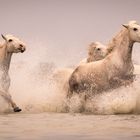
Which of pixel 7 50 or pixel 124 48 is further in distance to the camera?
pixel 7 50

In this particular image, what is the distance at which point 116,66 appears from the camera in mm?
11000

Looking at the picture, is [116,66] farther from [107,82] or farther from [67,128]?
[67,128]

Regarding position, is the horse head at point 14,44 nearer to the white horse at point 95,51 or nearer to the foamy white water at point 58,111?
the foamy white water at point 58,111

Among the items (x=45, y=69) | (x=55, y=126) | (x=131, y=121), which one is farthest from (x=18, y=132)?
(x=45, y=69)

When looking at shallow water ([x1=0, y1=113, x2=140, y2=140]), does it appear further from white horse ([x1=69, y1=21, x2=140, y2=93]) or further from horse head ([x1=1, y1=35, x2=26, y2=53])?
horse head ([x1=1, y1=35, x2=26, y2=53])

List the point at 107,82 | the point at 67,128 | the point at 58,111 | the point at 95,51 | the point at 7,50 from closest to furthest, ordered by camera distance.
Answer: the point at 67,128 → the point at 107,82 → the point at 58,111 → the point at 7,50 → the point at 95,51

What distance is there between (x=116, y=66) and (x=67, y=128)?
11.5ft

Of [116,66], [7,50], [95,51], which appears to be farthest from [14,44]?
[116,66]

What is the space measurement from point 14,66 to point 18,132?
29.4 feet

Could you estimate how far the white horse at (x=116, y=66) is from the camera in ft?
36.0

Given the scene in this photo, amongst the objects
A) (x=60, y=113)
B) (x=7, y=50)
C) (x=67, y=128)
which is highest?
(x=7, y=50)

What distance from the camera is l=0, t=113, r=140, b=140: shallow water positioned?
6.65 meters

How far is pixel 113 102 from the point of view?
Answer: 36.1ft

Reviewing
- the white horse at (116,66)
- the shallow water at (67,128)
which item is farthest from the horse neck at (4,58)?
the shallow water at (67,128)
